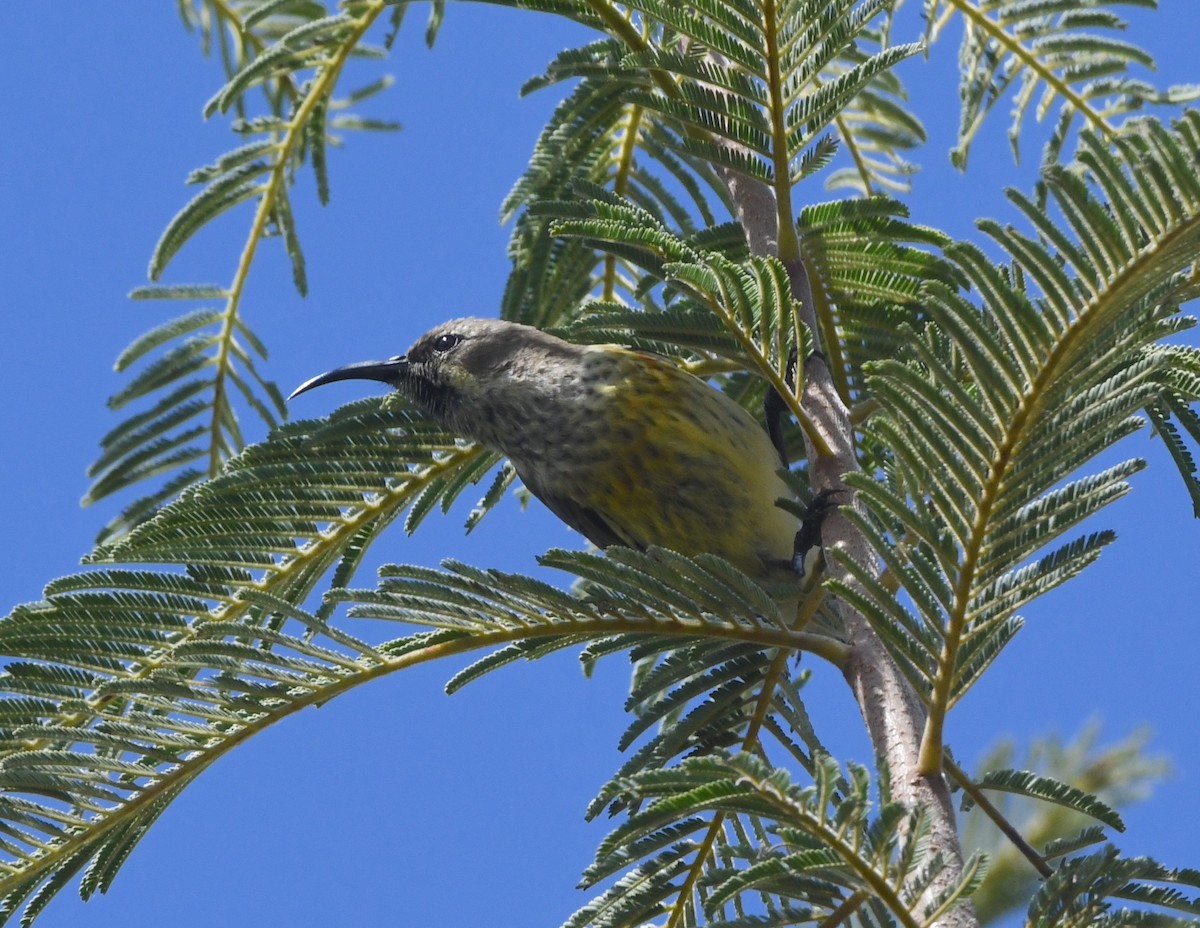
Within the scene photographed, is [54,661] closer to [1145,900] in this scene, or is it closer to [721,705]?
[721,705]

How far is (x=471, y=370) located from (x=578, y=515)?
0.57 meters

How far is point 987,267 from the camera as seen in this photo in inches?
74.2

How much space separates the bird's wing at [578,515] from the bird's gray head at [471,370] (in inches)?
8.2

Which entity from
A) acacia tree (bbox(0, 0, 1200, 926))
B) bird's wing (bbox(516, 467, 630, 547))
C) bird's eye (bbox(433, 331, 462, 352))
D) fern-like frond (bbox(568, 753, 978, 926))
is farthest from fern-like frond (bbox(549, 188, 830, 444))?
bird's eye (bbox(433, 331, 462, 352))

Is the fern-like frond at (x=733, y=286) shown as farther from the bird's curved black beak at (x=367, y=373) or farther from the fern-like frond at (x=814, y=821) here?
the bird's curved black beak at (x=367, y=373)

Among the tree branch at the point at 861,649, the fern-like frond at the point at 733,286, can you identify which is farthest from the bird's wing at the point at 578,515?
the fern-like frond at the point at 733,286

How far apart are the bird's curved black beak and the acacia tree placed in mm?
612

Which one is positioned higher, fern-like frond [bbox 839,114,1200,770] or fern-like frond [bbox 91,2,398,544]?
fern-like frond [bbox 91,2,398,544]

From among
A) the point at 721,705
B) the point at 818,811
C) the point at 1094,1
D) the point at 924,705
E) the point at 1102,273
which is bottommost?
the point at 818,811

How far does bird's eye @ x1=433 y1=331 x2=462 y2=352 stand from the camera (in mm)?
4148

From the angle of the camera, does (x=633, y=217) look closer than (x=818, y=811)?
No

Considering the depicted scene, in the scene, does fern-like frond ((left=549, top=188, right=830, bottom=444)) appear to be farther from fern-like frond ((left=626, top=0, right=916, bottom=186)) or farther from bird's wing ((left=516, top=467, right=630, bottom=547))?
bird's wing ((left=516, top=467, right=630, bottom=547))

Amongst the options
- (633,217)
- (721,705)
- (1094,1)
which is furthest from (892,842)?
(1094,1)

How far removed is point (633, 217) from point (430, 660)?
0.77 meters
